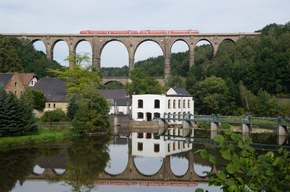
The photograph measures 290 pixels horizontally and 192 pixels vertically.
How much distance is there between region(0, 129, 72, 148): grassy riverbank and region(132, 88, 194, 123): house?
13.1 m

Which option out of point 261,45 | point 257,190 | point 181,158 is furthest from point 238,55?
point 257,190

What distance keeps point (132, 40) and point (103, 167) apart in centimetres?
5197

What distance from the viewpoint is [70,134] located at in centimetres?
2984

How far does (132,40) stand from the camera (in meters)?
68.2

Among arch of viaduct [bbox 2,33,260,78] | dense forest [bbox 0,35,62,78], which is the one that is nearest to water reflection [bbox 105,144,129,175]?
dense forest [bbox 0,35,62,78]

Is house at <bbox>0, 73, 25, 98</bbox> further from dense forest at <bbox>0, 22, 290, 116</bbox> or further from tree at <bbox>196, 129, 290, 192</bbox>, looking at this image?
tree at <bbox>196, 129, 290, 192</bbox>

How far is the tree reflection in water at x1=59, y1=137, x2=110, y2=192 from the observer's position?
48.9 feet

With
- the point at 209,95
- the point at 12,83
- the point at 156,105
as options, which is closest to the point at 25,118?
the point at 12,83

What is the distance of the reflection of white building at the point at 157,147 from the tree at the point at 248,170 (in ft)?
61.4

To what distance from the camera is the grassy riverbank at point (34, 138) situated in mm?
23312

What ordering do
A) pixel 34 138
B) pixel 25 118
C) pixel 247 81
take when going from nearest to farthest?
pixel 34 138 < pixel 25 118 < pixel 247 81

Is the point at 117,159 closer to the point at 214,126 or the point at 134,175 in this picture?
the point at 134,175

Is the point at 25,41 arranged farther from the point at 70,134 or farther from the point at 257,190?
the point at 257,190

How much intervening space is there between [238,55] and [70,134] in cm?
3517
